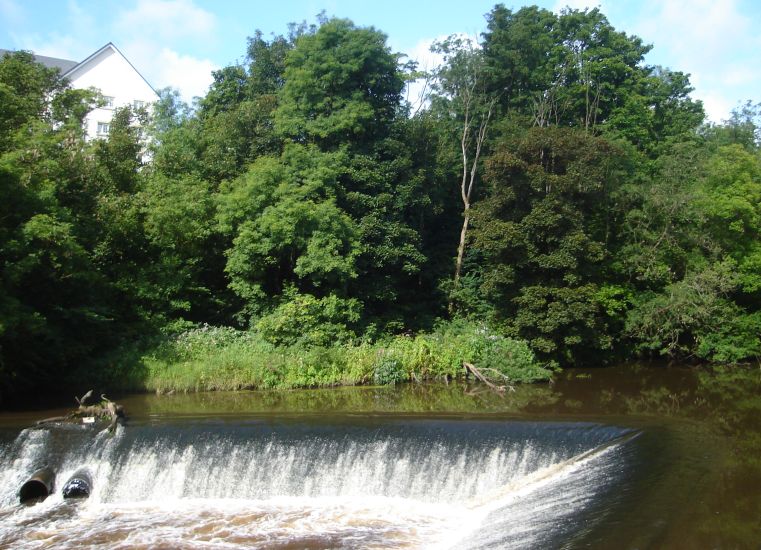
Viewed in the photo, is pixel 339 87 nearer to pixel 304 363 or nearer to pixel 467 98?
pixel 467 98

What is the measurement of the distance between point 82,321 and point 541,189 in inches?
657

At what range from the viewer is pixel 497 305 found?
79.3ft

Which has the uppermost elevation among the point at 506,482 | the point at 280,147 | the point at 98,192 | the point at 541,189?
the point at 280,147

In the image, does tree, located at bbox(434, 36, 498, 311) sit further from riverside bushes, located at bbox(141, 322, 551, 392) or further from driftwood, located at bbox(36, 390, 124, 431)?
driftwood, located at bbox(36, 390, 124, 431)

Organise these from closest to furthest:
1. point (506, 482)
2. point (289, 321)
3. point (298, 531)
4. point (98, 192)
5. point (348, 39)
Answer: point (298, 531)
point (506, 482)
point (289, 321)
point (98, 192)
point (348, 39)

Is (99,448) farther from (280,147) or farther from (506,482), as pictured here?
(280,147)

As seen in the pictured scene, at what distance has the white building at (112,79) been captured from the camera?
4056 cm

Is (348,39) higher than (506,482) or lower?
higher

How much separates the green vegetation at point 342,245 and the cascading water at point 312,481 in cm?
555

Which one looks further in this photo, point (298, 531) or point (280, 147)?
point (280, 147)

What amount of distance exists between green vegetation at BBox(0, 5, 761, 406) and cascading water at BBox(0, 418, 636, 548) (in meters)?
5.55

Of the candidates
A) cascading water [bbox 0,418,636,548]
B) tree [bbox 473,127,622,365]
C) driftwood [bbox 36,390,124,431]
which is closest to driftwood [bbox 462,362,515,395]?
tree [bbox 473,127,622,365]

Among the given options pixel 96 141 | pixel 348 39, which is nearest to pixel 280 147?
pixel 348 39

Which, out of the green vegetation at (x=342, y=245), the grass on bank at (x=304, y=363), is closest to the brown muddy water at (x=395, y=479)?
the grass on bank at (x=304, y=363)
